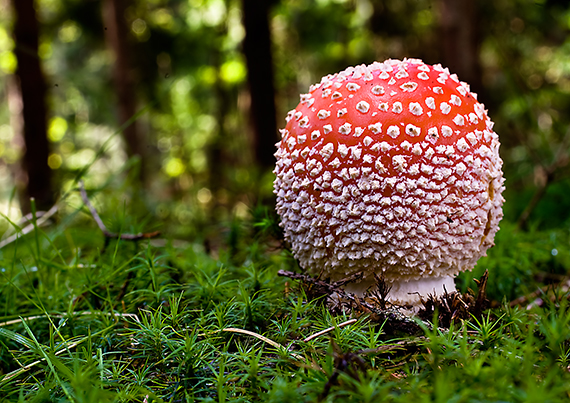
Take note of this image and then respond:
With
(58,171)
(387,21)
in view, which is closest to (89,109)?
(58,171)

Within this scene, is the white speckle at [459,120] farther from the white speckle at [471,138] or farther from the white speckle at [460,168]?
the white speckle at [460,168]

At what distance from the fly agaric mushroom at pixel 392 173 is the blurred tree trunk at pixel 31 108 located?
4736 mm

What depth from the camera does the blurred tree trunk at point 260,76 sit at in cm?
546

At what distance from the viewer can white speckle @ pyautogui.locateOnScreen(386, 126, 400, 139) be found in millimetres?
1601

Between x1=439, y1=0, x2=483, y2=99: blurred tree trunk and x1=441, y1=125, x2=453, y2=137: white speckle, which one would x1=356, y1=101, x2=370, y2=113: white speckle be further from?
x1=439, y1=0, x2=483, y2=99: blurred tree trunk

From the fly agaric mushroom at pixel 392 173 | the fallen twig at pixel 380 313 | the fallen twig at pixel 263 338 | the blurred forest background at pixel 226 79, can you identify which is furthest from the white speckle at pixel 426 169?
the blurred forest background at pixel 226 79

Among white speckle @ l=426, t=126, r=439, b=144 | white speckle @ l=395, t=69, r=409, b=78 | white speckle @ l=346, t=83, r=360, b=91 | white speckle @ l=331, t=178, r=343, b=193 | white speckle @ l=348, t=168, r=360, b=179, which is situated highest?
white speckle @ l=395, t=69, r=409, b=78

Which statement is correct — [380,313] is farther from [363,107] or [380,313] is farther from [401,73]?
[401,73]

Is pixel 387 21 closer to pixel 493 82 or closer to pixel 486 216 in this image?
pixel 493 82

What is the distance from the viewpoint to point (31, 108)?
561cm

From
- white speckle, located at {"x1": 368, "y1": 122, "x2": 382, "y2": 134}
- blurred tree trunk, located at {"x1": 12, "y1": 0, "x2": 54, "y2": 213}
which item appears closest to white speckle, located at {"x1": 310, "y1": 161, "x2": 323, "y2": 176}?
white speckle, located at {"x1": 368, "y1": 122, "x2": 382, "y2": 134}

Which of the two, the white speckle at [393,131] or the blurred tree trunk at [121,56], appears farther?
the blurred tree trunk at [121,56]

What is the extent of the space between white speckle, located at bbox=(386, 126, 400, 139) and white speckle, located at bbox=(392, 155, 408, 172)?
8 centimetres

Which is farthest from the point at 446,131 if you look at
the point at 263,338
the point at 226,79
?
the point at 226,79
